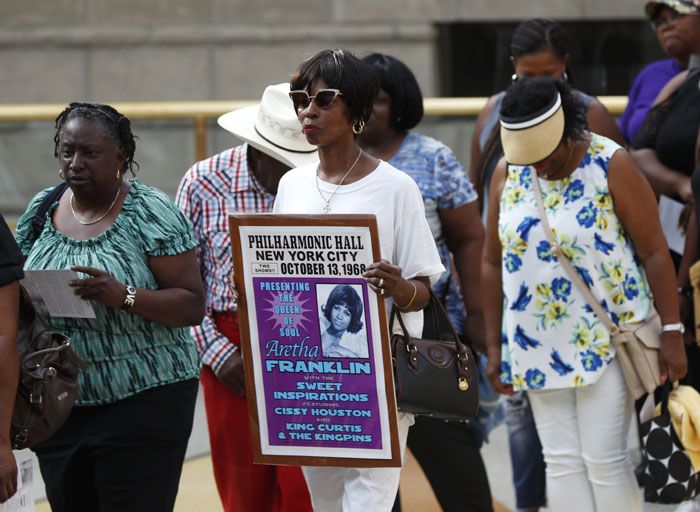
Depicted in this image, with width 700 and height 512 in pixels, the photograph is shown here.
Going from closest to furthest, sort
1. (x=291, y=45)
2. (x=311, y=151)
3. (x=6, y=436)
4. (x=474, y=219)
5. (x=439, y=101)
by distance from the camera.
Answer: (x=6, y=436), (x=311, y=151), (x=474, y=219), (x=439, y=101), (x=291, y=45)

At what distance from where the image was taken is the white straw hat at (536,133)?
16.8 ft

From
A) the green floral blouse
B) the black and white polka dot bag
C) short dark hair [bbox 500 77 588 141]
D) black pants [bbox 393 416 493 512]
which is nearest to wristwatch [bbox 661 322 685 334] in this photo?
the black and white polka dot bag

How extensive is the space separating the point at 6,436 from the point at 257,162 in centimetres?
180

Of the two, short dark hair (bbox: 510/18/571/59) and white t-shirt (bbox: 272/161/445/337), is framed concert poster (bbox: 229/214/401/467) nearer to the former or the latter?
white t-shirt (bbox: 272/161/445/337)

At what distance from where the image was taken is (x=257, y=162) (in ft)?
17.6

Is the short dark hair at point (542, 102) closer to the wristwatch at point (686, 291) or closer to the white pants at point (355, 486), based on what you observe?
the wristwatch at point (686, 291)

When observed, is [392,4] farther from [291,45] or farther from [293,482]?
[293,482]

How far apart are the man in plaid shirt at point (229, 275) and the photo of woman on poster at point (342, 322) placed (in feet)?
3.12

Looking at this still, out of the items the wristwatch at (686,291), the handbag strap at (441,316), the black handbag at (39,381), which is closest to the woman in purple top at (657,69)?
the wristwatch at (686,291)

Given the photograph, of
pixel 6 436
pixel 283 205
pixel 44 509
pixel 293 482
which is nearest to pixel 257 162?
pixel 283 205

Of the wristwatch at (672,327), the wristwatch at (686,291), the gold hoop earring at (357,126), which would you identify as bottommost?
the wristwatch at (686,291)

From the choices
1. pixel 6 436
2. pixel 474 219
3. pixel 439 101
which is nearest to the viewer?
pixel 6 436

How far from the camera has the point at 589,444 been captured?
5285 millimetres

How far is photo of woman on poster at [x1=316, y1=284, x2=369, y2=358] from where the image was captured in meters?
4.25
